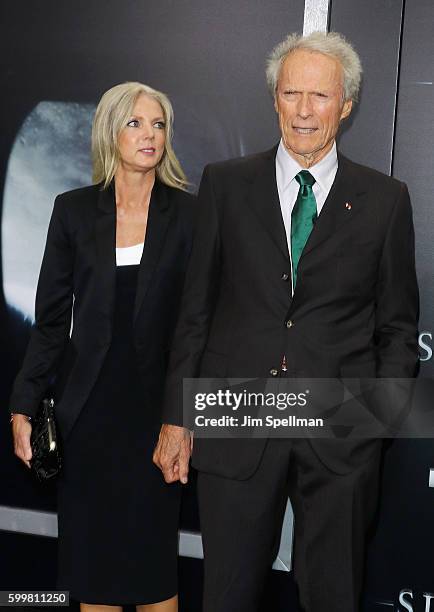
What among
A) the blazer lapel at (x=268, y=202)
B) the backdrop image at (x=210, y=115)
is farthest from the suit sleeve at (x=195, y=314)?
the backdrop image at (x=210, y=115)

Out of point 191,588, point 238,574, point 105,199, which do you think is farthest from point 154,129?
point 191,588

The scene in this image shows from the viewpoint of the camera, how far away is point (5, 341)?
350 centimetres

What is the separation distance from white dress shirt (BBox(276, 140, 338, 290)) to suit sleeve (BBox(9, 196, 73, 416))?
2.64ft

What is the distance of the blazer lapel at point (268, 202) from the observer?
252 centimetres

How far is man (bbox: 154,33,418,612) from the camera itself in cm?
251

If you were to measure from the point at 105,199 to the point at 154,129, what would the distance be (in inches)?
11.2

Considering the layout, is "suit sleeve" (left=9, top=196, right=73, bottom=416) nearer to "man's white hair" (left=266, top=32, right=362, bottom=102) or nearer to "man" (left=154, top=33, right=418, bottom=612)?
"man" (left=154, top=33, right=418, bottom=612)

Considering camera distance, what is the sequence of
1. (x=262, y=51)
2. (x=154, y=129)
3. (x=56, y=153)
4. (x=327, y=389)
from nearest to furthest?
(x=327, y=389)
(x=154, y=129)
(x=262, y=51)
(x=56, y=153)

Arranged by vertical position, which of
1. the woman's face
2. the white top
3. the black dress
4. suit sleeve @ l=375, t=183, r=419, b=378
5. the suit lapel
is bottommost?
the black dress

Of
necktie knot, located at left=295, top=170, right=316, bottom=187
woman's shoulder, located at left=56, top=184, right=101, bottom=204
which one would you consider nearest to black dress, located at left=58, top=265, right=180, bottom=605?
woman's shoulder, located at left=56, top=184, right=101, bottom=204

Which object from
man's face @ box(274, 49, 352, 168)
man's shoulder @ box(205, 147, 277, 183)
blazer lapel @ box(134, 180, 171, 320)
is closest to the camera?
man's face @ box(274, 49, 352, 168)

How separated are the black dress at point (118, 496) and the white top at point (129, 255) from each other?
0.06ft

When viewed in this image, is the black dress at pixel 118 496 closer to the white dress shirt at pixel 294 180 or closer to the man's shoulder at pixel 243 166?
the man's shoulder at pixel 243 166

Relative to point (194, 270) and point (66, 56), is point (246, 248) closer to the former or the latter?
point (194, 270)
